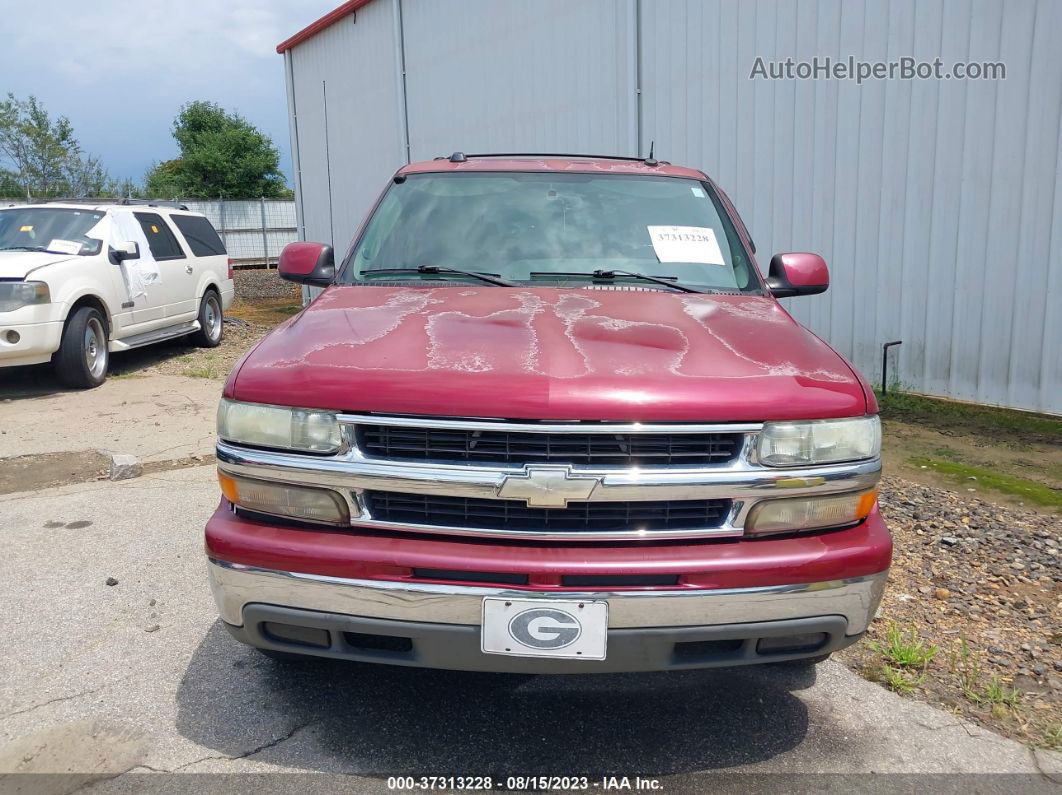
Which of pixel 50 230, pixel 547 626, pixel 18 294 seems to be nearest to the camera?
pixel 547 626

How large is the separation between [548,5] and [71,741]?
1022 cm

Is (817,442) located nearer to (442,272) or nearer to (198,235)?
(442,272)

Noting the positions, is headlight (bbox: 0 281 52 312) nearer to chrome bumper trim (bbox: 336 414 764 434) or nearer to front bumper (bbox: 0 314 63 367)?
front bumper (bbox: 0 314 63 367)

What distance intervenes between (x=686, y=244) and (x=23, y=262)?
22.5 ft

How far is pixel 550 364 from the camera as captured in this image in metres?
2.38

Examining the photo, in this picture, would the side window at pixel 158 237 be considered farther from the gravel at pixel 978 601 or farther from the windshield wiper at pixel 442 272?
the gravel at pixel 978 601

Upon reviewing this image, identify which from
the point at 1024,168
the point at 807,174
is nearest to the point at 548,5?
the point at 807,174

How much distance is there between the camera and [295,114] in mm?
18359

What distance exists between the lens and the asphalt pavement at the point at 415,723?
2453mm

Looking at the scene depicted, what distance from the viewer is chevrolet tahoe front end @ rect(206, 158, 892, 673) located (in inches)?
87.1

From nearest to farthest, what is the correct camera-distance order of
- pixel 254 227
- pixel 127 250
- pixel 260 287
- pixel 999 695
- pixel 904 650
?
pixel 999 695
pixel 904 650
pixel 127 250
pixel 260 287
pixel 254 227

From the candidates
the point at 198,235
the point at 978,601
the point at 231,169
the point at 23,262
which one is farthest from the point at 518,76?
the point at 231,169
